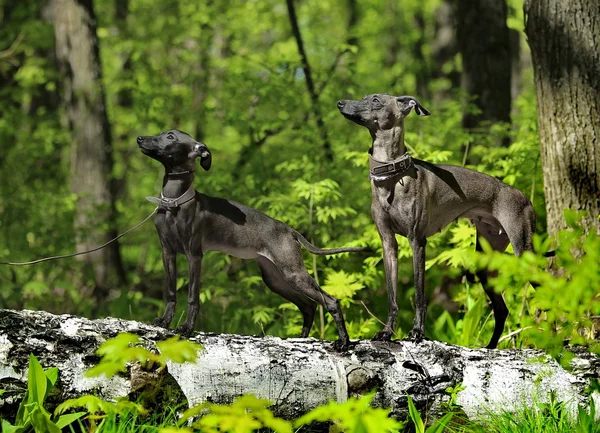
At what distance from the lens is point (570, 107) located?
217 inches

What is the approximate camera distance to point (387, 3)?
22.1 metres

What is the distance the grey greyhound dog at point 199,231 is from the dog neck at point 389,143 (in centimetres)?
72

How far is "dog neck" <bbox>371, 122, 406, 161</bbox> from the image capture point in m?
4.48

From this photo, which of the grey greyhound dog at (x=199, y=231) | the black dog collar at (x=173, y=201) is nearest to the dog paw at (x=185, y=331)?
the grey greyhound dog at (x=199, y=231)

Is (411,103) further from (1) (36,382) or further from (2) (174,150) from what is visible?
(1) (36,382)

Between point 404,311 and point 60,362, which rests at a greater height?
point 60,362

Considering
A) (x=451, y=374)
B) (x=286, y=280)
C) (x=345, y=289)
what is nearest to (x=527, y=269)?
(x=451, y=374)

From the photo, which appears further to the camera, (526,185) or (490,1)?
(490,1)

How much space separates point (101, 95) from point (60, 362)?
693 cm

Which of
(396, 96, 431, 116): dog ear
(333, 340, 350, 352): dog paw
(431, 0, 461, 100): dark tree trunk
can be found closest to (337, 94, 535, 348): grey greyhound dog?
(396, 96, 431, 116): dog ear

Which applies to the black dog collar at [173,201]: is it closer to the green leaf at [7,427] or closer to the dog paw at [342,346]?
the dog paw at [342,346]

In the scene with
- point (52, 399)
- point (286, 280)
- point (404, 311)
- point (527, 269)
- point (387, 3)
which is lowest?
point (404, 311)

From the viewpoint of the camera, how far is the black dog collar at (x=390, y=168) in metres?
4.43

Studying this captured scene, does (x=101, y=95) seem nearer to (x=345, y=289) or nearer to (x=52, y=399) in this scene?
(x=345, y=289)
